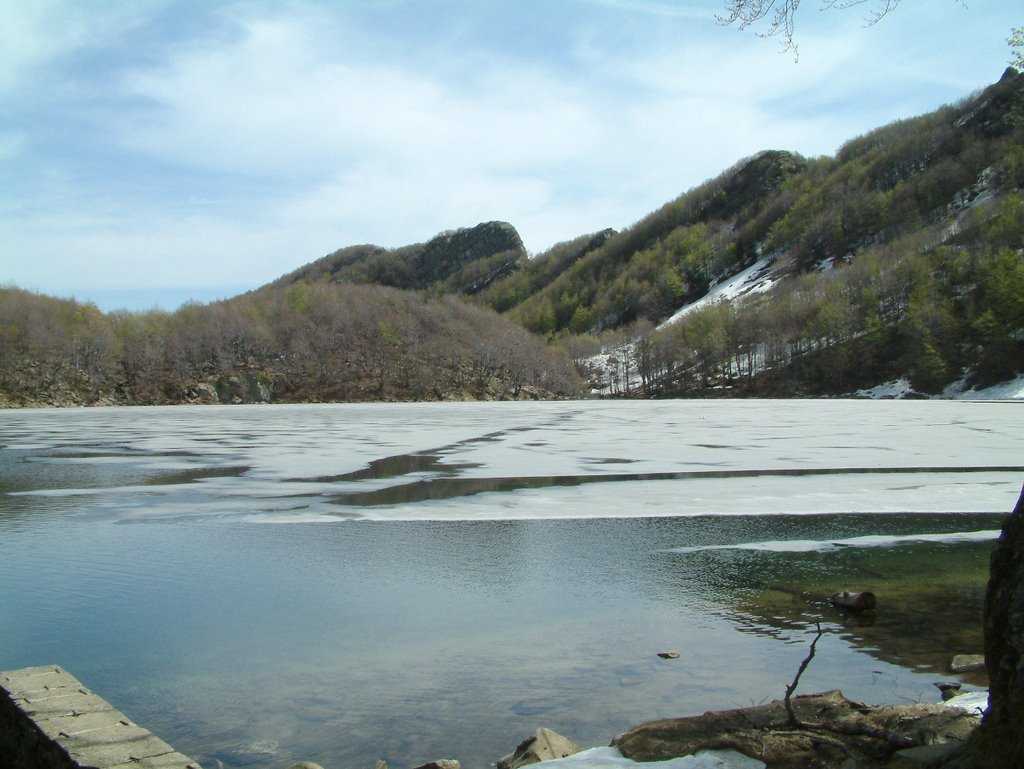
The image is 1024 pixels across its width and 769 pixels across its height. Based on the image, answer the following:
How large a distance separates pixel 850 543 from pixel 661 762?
7.03 meters

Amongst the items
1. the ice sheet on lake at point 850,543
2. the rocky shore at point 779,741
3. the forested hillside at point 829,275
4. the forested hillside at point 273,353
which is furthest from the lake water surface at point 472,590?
the forested hillside at point 273,353

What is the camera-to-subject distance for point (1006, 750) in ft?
9.47

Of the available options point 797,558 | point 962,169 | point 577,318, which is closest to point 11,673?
point 797,558

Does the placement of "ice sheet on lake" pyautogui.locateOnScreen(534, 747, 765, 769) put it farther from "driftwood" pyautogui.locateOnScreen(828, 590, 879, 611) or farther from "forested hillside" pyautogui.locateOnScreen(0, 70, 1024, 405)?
"forested hillside" pyautogui.locateOnScreen(0, 70, 1024, 405)

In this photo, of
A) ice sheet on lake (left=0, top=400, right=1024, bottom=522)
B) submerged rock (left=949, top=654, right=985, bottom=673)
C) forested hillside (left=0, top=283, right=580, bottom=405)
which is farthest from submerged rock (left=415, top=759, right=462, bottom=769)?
forested hillside (left=0, top=283, right=580, bottom=405)

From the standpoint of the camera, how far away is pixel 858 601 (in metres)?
7.16

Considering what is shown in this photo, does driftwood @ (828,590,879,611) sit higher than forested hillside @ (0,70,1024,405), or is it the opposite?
forested hillside @ (0,70,1024,405)

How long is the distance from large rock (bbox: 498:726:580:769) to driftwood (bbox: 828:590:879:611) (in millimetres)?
3818

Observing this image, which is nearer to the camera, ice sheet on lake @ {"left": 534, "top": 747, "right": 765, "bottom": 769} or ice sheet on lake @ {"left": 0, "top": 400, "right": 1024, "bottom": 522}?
ice sheet on lake @ {"left": 534, "top": 747, "right": 765, "bottom": 769}

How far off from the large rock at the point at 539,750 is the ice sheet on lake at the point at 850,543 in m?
5.50

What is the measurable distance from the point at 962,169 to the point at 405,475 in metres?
140

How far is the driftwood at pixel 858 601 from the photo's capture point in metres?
7.16

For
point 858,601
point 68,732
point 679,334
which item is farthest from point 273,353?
point 68,732

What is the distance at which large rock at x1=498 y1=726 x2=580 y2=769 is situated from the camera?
430cm
